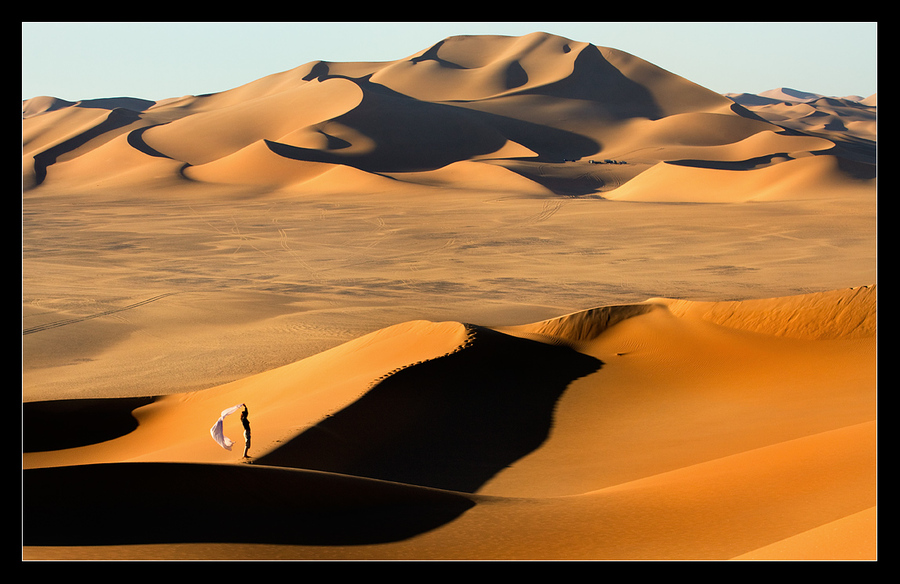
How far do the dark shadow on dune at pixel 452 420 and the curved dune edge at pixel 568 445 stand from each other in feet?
0.11

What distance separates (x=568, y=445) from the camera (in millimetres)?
8930

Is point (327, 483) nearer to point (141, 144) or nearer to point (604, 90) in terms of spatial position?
point (141, 144)

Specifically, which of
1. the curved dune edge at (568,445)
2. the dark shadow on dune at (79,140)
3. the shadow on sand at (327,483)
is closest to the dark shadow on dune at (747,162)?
the dark shadow on dune at (79,140)

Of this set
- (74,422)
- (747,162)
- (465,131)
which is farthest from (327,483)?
(465,131)

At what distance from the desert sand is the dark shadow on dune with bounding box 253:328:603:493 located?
4 cm

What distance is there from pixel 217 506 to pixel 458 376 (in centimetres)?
522

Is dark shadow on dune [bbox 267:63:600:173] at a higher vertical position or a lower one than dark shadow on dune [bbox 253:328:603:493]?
higher

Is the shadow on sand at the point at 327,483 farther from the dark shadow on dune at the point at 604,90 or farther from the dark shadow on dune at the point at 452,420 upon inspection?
the dark shadow on dune at the point at 604,90

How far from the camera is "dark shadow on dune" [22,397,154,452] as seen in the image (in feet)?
32.6

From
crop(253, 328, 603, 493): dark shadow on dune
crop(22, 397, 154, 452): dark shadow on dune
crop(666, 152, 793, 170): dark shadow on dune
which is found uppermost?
crop(666, 152, 793, 170): dark shadow on dune

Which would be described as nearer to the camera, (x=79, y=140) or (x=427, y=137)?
(x=79, y=140)

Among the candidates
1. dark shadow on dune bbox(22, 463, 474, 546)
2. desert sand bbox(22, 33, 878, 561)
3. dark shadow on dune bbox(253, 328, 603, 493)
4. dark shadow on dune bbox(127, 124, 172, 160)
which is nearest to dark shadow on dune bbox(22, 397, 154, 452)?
desert sand bbox(22, 33, 878, 561)

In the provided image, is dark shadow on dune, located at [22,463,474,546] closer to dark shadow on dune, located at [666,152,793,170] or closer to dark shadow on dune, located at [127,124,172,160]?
dark shadow on dune, located at [666,152,793,170]
